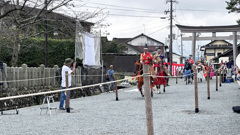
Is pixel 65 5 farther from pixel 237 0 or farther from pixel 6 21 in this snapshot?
pixel 237 0

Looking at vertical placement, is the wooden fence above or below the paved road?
above

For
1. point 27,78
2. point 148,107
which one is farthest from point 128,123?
point 27,78

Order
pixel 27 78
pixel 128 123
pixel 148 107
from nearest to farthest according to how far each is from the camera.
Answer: pixel 148 107, pixel 128 123, pixel 27 78

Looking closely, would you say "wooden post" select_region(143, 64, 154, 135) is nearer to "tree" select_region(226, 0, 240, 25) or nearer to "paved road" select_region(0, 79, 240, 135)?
"paved road" select_region(0, 79, 240, 135)

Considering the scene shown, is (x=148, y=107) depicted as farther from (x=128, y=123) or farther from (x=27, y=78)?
(x=27, y=78)

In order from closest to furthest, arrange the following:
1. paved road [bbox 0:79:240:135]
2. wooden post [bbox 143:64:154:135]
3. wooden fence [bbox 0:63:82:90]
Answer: wooden post [bbox 143:64:154:135] → paved road [bbox 0:79:240:135] → wooden fence [bbox 0:63:82:90]

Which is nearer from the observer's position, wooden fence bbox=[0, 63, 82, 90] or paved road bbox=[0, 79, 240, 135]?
paved road bbox=[0, 79, 240, 135]

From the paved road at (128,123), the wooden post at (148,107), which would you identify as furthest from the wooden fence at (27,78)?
the wooden post at (148,107)

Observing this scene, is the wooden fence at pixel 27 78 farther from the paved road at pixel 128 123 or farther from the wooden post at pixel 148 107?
the wooden post at pixel 148 107

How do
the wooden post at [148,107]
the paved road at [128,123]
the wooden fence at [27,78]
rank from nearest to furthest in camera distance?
the wooden post at [148,107] < the paved road at [128,123] < the wooden fence at [27,78]

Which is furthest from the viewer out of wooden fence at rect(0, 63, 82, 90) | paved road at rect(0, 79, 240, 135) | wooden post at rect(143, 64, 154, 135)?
wooden fence at rect(0, 63, 82, 90)

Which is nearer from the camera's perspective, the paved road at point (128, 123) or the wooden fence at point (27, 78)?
the paved road at point (128, 123)

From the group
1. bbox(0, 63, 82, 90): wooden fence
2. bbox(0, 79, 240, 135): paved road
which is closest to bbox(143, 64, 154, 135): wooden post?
bbox(0, 79, 240, 135): paved road

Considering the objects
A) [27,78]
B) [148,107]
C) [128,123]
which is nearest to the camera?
[148,107]
